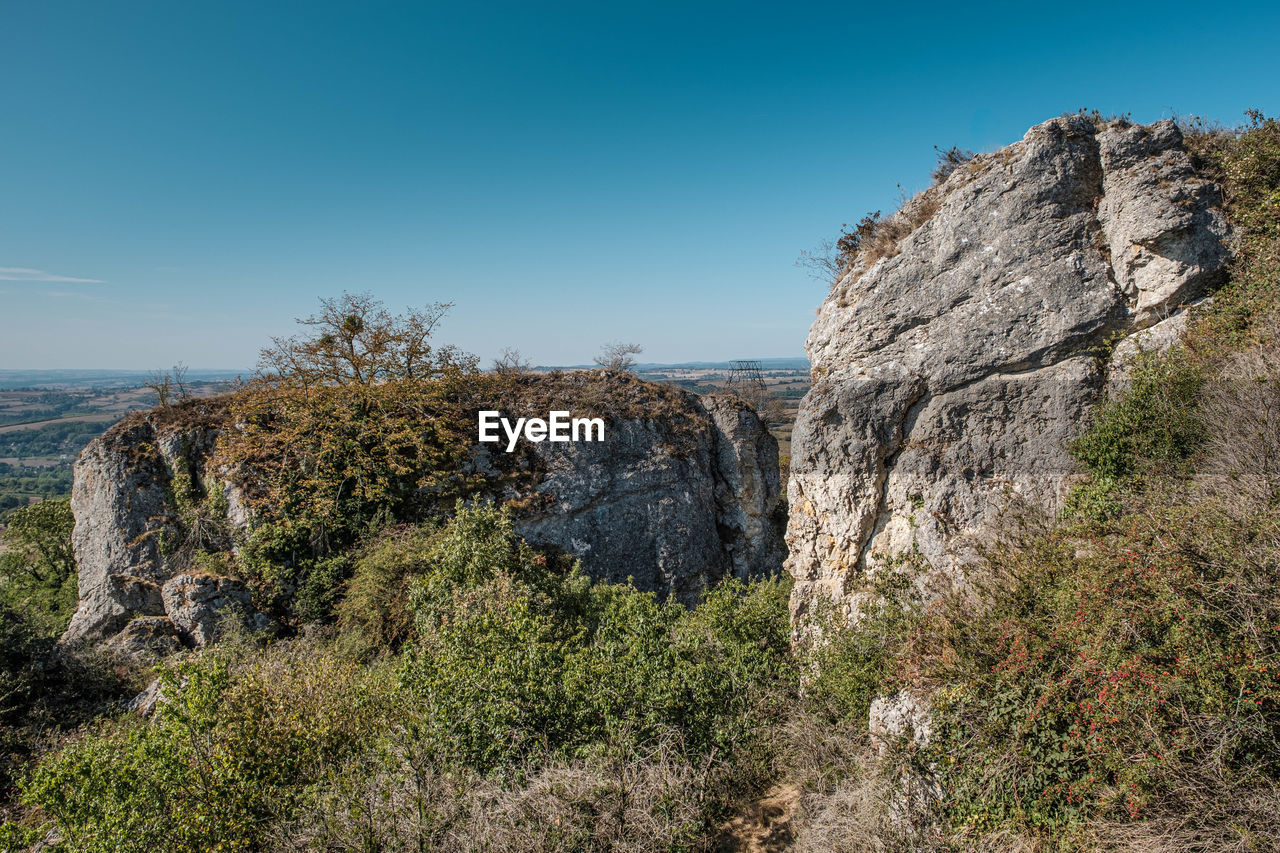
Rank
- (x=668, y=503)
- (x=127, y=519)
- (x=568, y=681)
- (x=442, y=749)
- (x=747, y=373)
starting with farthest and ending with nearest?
(x=747, y=373) < (x=668, y=503) < (x=127, y=519) < (x=568, y=681) < (x=442, y=749)

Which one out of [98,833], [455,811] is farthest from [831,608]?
[98,833]

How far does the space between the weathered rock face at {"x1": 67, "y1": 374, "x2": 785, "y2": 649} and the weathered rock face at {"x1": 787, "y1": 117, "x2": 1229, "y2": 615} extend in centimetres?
732

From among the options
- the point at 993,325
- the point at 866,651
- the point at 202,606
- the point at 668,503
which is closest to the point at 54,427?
the point at 202,606

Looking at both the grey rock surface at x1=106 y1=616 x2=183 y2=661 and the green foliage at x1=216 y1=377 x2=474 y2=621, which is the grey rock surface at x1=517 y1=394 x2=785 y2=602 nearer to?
the green foliage at x1=216 y1=377 x2=474 y2=621

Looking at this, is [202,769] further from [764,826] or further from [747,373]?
[747,373]

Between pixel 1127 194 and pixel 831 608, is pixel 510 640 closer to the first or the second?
pixel 831 608

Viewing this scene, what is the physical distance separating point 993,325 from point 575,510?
1188 cm

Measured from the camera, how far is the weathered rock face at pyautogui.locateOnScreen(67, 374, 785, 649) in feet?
46.0

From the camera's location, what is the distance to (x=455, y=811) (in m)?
5.61

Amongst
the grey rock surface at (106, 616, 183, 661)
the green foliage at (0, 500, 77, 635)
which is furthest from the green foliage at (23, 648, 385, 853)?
the green foliage at (0, 500, 77, 635)

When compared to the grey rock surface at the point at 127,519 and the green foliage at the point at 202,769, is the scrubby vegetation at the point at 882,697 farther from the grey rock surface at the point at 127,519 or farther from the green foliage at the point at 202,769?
the grey rock surface at the point at 127,519

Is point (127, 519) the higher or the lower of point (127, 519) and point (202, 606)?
the higher

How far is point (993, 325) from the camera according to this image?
28.9 ft

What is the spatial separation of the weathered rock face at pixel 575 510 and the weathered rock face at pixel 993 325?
7.32m
